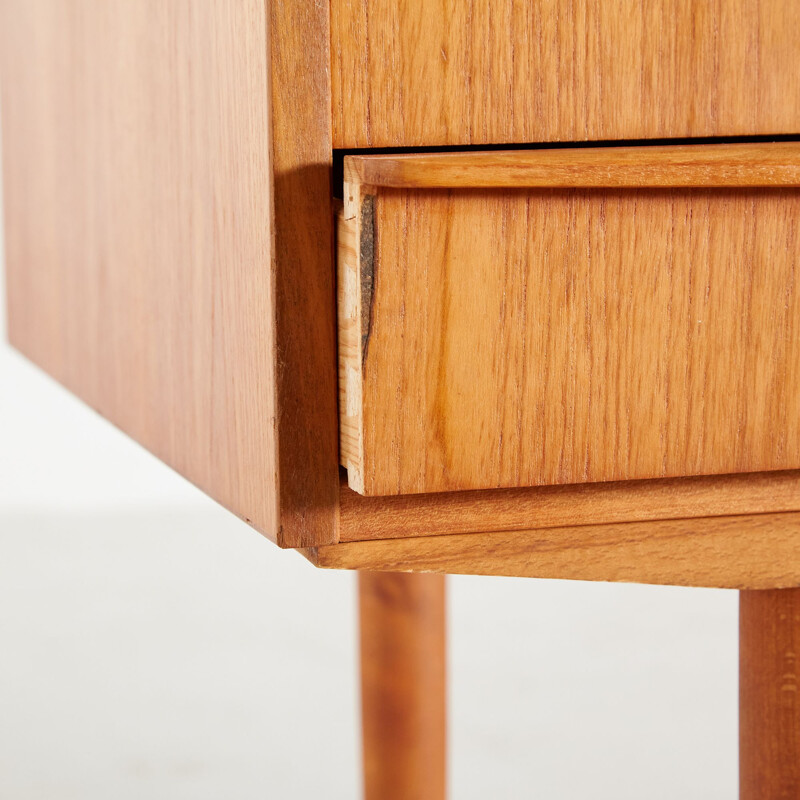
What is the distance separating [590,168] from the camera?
0.32m

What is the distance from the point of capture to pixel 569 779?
3.28 feet

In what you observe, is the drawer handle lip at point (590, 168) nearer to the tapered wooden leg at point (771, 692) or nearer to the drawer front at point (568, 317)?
the drawer front at point (568, 317)

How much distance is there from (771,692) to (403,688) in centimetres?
33

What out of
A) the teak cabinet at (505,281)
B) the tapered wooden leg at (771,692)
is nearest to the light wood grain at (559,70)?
the teak cabinet at (505,281)

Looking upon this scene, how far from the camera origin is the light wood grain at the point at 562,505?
34cm

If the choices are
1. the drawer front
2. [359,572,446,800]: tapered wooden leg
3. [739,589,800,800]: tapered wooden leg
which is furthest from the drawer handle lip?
[359,572,446,800]: tapered wooden leg

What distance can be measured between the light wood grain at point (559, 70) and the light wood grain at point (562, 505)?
8 cm

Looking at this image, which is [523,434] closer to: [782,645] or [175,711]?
[782,645]

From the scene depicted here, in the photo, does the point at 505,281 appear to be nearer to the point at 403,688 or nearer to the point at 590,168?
the point at 590,168

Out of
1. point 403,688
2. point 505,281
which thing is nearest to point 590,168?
point 505,281

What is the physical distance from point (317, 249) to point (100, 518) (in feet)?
4.48

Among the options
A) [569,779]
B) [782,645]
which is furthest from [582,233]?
[569,779]

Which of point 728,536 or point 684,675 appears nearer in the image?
point 728,536

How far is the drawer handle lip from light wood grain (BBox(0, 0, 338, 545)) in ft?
0.08
